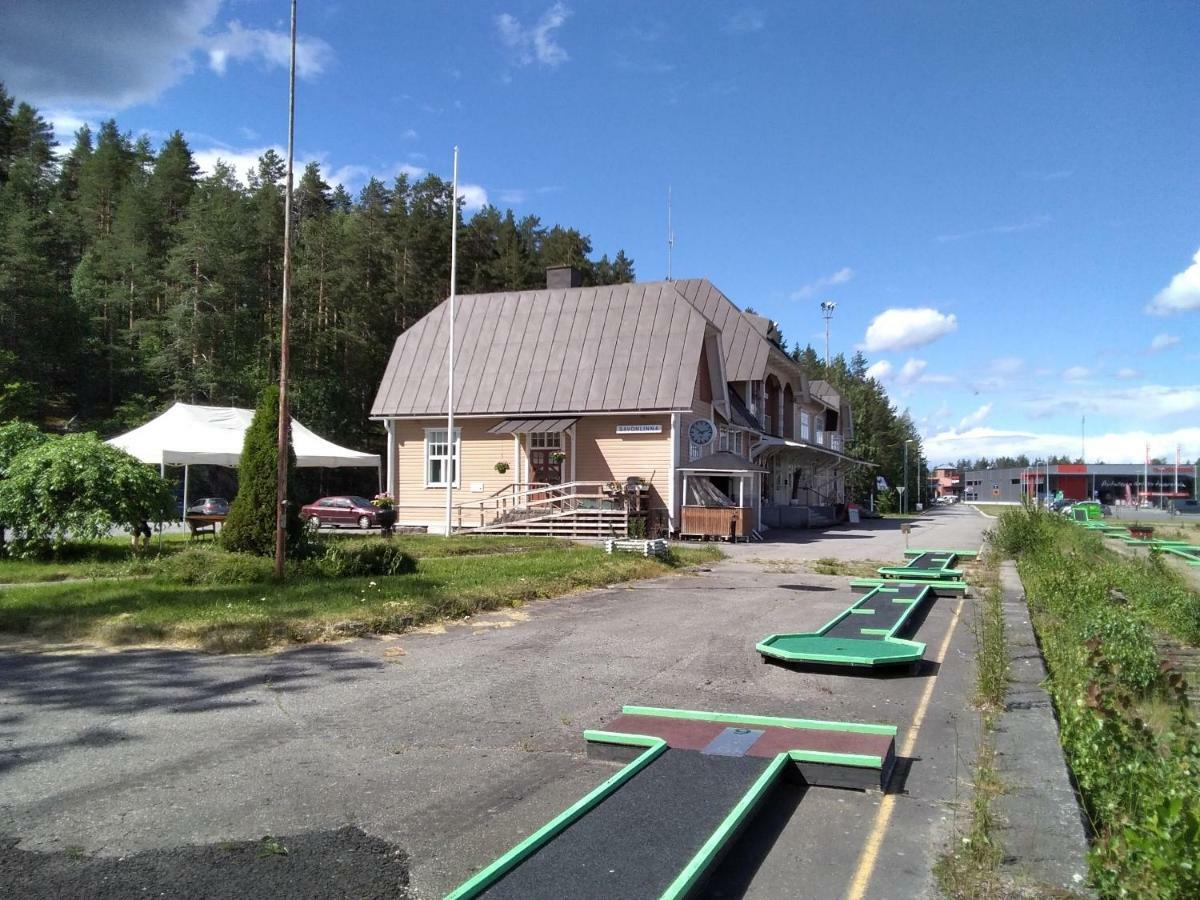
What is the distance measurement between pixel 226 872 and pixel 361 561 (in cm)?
1071

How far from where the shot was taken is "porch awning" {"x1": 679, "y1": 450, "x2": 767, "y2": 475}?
28.2 m

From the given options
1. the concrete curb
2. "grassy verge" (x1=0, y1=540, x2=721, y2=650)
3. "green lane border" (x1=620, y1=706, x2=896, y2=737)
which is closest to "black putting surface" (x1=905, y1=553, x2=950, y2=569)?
"grassy verge" (x1=0, y1=540, x2=721, y2=650)

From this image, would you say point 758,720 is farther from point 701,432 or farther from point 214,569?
point 701,432

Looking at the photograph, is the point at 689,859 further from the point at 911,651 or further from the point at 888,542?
the point at 888,542

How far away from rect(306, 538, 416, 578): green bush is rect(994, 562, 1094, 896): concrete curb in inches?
403

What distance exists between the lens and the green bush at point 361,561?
14.2 metres

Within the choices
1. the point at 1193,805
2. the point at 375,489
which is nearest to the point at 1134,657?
the point at 1193,805

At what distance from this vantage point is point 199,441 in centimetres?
Result: 2130

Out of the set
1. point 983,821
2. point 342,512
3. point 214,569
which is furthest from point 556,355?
point 983,821

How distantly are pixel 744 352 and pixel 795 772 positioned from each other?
32.5m

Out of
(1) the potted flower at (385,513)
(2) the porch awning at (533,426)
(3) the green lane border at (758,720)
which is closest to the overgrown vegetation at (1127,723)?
(3) the green lane border at (758,720)

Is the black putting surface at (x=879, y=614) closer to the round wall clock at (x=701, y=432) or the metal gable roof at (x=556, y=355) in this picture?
the metal gable roof at (x=556, y=355)

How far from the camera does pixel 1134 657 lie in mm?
7020

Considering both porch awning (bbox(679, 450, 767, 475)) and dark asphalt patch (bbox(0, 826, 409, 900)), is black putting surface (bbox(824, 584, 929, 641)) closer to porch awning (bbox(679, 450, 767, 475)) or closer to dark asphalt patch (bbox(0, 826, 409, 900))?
dark asphalt patch (bbox(0, 826, 409, 900))
